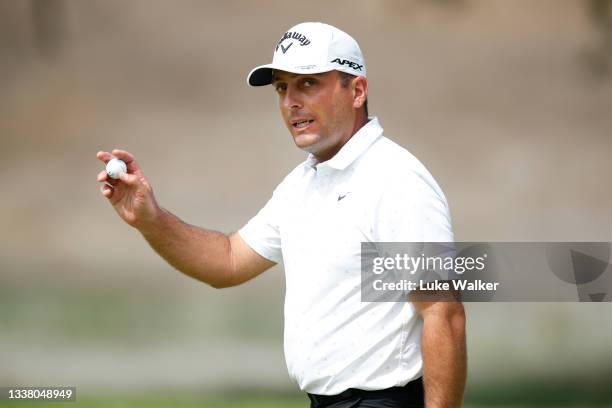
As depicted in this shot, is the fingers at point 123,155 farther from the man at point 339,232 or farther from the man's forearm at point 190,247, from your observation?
the man's forearm at point 190,247

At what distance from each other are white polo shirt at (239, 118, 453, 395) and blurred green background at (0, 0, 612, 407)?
489 cm

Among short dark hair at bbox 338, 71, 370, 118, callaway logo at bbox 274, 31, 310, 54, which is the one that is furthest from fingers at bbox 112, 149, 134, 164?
short dark hair at bbox 338, 71, 370, 118

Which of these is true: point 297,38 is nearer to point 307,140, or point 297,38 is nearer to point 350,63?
point 350,63

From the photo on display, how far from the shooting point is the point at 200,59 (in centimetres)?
795

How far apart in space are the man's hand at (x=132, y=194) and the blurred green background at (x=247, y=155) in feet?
15.4

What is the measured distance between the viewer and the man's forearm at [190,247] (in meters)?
3.20

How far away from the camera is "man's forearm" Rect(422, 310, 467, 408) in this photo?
103 inches

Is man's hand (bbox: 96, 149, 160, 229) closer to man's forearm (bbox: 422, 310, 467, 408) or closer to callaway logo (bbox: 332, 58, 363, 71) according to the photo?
callaway logo (bbox: 332, 58, 363, 71)

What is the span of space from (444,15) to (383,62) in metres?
0.73

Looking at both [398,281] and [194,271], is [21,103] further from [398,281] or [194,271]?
[398,281]

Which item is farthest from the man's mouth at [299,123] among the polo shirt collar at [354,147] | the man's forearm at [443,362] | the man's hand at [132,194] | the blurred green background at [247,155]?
the blurred green background at [247,155]

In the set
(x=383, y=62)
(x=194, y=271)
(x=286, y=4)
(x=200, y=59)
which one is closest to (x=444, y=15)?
(x=383, y=62)

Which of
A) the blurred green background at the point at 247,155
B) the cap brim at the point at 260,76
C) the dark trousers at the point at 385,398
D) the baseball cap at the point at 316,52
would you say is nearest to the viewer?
the dark trousers at the point at 385,398

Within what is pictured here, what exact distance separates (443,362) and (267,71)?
1.15m
